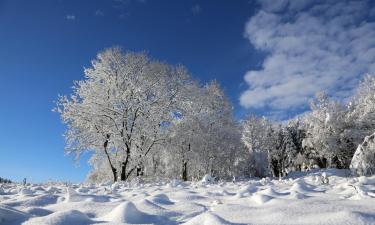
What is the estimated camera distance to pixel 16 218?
3744 millimetres

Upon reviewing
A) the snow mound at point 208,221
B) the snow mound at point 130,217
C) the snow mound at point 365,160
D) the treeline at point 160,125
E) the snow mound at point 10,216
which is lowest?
the snow mound at point 208,221

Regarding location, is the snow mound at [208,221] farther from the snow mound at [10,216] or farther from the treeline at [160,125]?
the treeline at [160,125]

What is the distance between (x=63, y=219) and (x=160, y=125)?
22.0m

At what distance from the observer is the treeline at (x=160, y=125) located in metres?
23.3

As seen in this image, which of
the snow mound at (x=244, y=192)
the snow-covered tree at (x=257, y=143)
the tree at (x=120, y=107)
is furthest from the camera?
the snow-covered tree at (x=257, y=143)

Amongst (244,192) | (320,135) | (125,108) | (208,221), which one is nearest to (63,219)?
(208,221)

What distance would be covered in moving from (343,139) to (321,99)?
6.48 m

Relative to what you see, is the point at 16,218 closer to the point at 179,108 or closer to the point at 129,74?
the point at 129,74

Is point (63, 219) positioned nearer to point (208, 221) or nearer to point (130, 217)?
point (130, 217)

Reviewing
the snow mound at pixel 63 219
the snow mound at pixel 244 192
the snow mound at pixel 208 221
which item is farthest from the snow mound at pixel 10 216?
the snow mound at pixel 244 192

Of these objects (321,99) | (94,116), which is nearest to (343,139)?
(321,99)

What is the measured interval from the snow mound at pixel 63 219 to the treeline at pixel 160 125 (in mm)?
19556

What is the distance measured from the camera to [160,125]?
25484 millimetres

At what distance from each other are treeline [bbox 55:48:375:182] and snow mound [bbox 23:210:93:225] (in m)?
19.6
